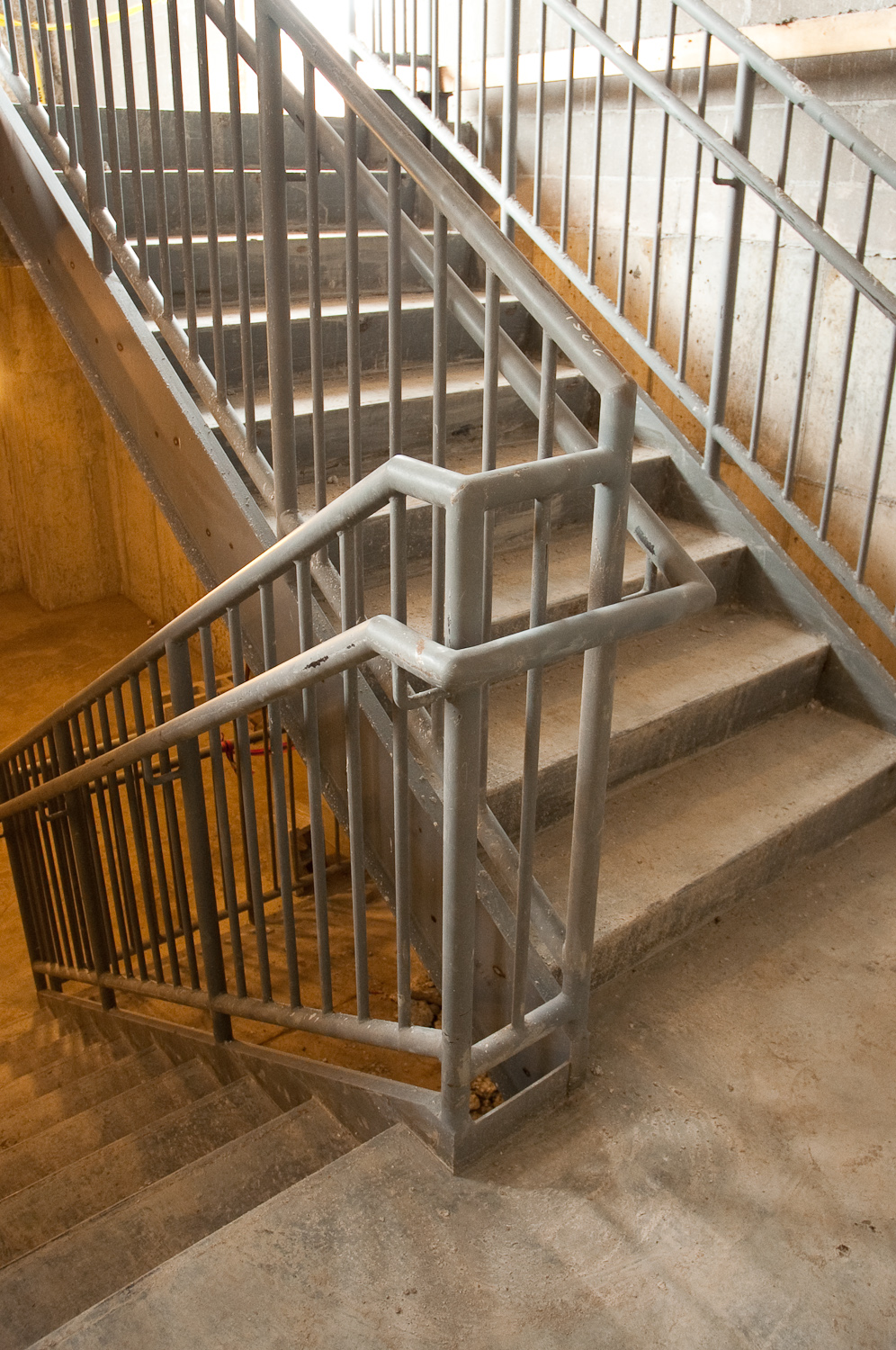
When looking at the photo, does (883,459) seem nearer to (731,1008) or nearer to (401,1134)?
(731,1008)

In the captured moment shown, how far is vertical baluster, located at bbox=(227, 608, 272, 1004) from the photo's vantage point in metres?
2.15

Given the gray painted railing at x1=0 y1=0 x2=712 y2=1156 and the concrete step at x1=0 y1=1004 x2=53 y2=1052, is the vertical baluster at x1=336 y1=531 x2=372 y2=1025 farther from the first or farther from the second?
the concrete step at x1=0 y1=1004 x2=53 y2=1052

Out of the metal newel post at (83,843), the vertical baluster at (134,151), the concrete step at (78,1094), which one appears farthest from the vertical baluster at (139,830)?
the vertical baluster at (134,151)

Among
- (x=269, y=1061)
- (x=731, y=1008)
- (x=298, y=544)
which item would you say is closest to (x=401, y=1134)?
(x=269, y=1061)

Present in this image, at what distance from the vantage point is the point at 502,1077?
221cm

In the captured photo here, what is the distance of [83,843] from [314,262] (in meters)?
1.94

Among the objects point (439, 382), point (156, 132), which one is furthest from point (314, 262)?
point (156, 132)

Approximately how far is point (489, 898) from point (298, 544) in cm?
84

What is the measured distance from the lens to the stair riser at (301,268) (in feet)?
10.0

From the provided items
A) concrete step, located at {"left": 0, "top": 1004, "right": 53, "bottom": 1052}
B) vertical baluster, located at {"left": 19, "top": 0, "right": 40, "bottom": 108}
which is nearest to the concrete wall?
concrete step, located at {"left": 0, "top": 1004, "right": 53, "bottom": 1052}

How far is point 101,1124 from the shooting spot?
9.78ft

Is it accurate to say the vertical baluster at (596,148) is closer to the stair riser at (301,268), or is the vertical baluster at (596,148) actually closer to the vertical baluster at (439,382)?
the stair riser at (301,268)

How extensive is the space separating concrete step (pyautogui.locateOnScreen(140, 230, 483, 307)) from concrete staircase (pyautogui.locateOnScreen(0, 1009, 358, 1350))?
7.53ft

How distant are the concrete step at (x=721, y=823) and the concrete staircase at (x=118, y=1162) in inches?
30.3
